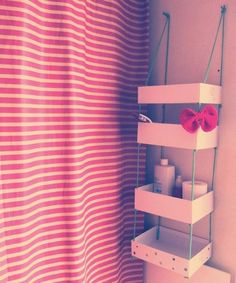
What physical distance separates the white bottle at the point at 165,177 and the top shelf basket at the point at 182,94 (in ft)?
0.91

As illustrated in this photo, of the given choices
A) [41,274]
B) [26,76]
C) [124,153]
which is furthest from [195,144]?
[41,274]

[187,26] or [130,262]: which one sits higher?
[187,26]

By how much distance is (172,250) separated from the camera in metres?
1.28

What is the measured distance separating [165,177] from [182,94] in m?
0.36

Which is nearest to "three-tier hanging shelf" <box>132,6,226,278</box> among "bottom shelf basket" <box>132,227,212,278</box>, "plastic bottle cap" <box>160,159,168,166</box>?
"bottom shelf basket" <box>132,227,212,278</box>

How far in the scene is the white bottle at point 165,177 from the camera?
4.02 ft

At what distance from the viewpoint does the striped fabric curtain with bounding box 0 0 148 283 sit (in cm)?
93

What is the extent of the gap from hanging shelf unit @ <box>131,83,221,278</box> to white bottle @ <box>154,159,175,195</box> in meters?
0.07

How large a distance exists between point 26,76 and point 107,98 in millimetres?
383

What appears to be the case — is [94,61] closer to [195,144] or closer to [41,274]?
[195,144]

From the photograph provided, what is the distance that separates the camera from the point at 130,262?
4.56 ft

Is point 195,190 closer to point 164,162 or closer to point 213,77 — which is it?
point 164,162

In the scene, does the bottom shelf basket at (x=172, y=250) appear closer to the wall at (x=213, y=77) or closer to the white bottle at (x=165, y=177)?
the wall at (x=213, y=77)

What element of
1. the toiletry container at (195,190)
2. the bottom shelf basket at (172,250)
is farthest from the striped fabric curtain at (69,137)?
the toiletry container at (195,190)
